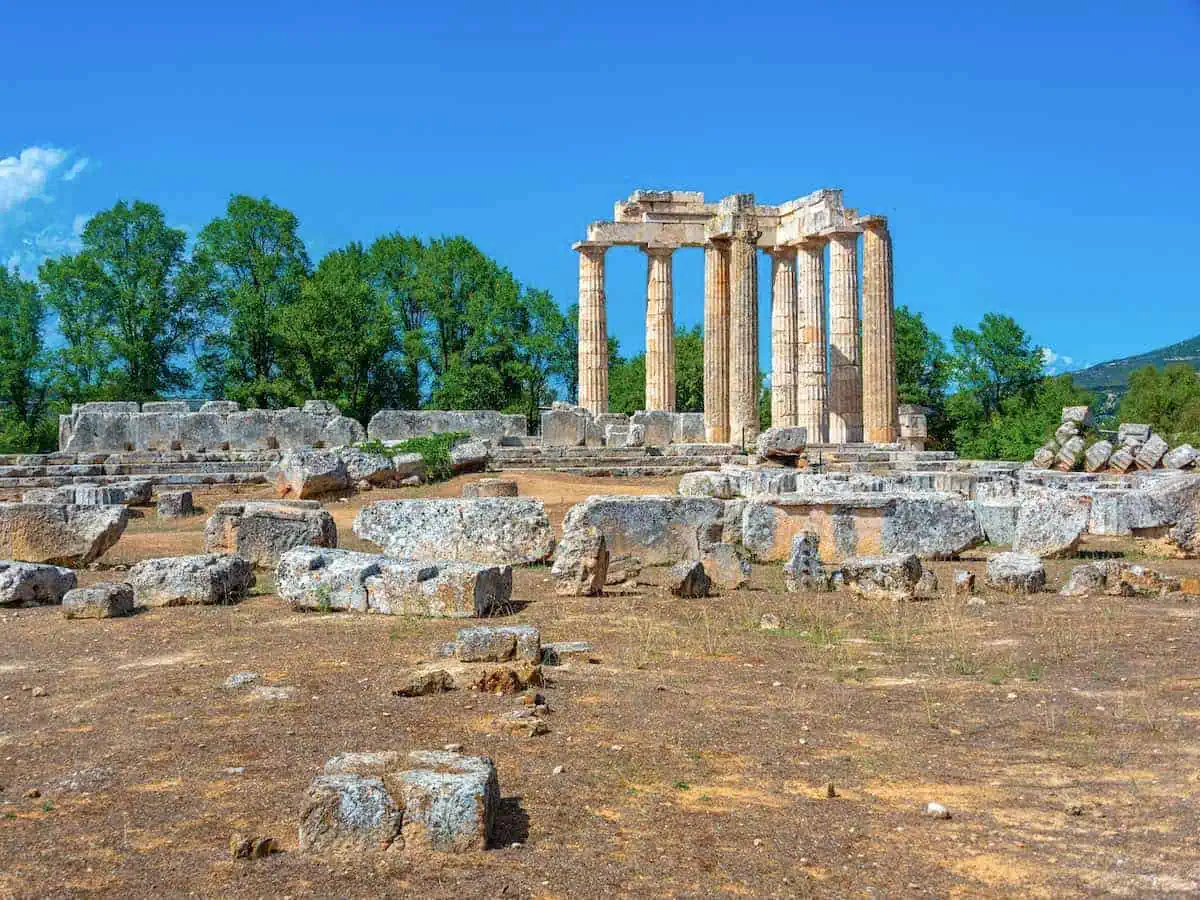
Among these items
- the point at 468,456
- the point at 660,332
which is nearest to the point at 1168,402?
the point at 660,332

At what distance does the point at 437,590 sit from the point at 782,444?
19.2 metres

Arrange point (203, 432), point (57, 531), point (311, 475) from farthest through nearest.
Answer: point (203, 432) → point (311, 475) → point (57, 531)

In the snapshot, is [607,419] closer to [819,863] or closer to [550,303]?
[550,303]

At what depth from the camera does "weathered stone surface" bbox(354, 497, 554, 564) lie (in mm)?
13352

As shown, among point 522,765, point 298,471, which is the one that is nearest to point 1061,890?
point 522,765

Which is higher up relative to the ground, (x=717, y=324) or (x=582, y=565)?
(x=717, y=324)

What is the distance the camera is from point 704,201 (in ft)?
121

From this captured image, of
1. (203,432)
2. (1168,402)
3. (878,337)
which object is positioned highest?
(878,337)

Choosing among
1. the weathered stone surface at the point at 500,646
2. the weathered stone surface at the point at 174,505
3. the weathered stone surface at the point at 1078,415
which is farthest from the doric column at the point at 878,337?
the weathered stone surface at the point at 500,646

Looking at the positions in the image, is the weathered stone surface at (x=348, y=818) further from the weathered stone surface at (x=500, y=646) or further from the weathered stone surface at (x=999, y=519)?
the weathered stone surface at (x=999, y=519)

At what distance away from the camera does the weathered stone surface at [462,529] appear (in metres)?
13.4

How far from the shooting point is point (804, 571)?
12.2 metres

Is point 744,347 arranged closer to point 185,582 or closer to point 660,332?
point 660,332

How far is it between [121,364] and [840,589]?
125 ft
